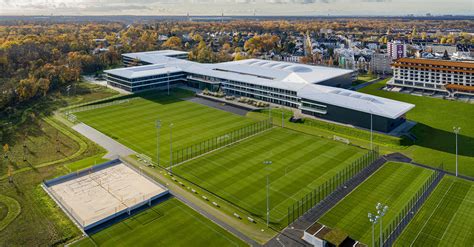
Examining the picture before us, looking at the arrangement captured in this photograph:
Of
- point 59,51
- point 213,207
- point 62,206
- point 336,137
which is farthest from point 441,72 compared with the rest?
point 59,51

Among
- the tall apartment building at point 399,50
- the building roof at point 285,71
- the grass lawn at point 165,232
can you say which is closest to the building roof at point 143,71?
the building roof at point 285,71

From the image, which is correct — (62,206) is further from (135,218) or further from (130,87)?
(130,87)

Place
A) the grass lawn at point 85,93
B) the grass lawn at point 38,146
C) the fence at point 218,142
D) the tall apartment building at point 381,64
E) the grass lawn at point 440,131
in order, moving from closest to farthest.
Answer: the grass lawn at point 440,131 < the grass lawn at point 38,146 < the fence at point 218,142 < the grass lawn at point 85,93 < the tall apartment building at point 381,64

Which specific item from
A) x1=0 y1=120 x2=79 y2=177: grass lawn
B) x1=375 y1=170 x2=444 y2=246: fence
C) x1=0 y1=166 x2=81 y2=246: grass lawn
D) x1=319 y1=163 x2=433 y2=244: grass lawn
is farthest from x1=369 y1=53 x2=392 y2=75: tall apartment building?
x1=0 y1=166 x2=81 y2=246: grass lawn

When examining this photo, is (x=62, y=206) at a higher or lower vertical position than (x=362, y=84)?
lower

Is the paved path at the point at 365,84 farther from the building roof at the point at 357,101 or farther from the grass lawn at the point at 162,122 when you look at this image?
the grass lawn at the point at 162,122

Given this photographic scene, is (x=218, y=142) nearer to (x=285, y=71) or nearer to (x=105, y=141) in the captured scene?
(x=105, y=141)

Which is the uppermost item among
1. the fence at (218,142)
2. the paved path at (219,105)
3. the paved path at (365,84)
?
the paved path at (365,84)
